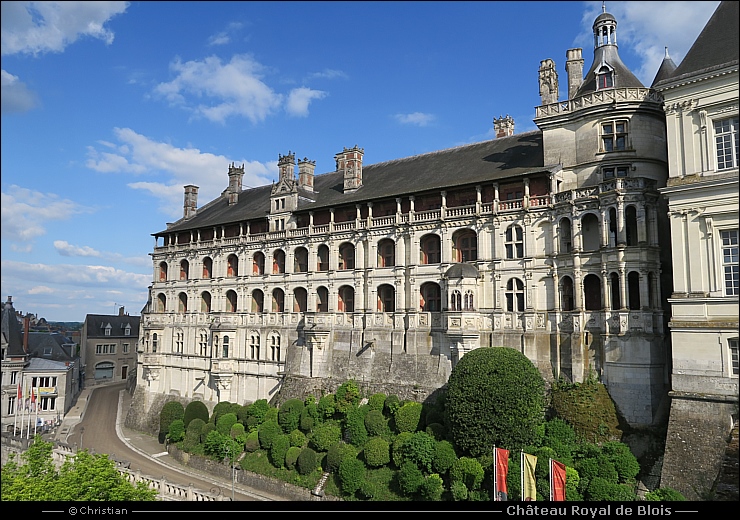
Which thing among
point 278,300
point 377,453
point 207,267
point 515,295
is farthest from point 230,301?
point 515,295

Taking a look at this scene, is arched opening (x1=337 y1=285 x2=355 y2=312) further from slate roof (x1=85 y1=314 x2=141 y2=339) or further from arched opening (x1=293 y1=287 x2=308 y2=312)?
slate roof (x1=85 y1=314 x2=141 y2=339)

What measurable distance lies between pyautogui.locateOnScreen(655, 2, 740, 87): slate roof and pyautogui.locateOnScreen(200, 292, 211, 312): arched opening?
46.2 metres

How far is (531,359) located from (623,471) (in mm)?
9693

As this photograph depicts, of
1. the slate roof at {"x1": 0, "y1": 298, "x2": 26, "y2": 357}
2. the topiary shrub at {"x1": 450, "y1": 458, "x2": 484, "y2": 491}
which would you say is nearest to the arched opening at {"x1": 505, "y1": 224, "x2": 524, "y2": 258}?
the topiary shrub at {"x1": 450, "y1": 458, "x2": 484, "y2": 491}

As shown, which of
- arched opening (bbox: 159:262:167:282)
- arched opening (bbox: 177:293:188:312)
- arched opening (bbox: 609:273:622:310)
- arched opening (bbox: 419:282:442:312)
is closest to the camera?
arched opening (bbox: 609:273:622:310)

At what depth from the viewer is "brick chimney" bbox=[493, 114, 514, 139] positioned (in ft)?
160

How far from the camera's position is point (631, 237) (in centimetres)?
3350

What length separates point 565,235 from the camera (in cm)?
3619

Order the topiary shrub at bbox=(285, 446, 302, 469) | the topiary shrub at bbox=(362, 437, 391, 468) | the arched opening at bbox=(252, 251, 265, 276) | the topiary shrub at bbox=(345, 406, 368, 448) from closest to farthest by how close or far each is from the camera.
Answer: the topiary shrub at bbox=(362, 437, 391, 468)
the topiary shrub at bbox=(345, 406, 368, 448)
the topiary shrub at bbox=(285, 446, 302, 469)
the arched opening at bbox=(252, 251, 265, 276)

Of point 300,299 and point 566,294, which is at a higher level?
point 300,299

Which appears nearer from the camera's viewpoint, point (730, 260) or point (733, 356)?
point (733, 356)

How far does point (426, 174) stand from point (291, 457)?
80.1ft

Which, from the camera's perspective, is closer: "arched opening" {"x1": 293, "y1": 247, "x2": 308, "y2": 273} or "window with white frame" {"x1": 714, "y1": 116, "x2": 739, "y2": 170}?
"window with white frame" {"x1": 714, "y1": 116, "x2": 739, "y2": 170}

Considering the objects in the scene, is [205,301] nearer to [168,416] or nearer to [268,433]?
[168,416]
